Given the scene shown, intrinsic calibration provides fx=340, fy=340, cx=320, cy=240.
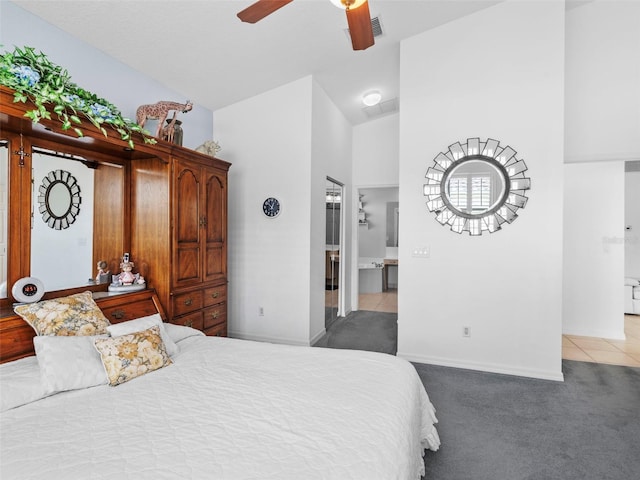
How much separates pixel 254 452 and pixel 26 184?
2.15 meters

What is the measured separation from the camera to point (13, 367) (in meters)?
1.61

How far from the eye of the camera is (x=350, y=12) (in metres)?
1.80

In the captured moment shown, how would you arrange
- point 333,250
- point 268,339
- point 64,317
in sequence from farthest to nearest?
1. point 333,250
2. point 268,339
3. point 64,317

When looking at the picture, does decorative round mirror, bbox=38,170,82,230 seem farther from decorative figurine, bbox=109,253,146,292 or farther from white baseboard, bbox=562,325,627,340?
white baseboard, bbox=562,325,627,340

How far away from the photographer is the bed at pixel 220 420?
1046 millimetres

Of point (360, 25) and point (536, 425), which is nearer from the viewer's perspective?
point (360, 25)

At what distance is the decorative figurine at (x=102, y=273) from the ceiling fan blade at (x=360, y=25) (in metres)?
2.42

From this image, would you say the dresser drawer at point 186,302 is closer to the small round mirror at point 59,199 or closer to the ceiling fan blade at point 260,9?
the small round mirror at point 59,199

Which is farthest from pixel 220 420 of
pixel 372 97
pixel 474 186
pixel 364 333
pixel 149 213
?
pixel 372 97

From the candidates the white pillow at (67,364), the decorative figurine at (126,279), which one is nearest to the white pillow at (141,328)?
the white pillow at (67,364)

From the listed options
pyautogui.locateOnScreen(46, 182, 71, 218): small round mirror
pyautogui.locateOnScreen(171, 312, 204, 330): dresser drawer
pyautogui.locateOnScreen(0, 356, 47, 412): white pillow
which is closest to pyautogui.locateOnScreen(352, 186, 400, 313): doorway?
pyautogui.locateOnScreen(171, 312, 204, 330): dresser drawer

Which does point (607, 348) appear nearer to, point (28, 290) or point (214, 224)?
point (214, 224)

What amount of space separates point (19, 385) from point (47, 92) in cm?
142

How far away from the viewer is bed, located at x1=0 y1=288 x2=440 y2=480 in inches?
41.2
